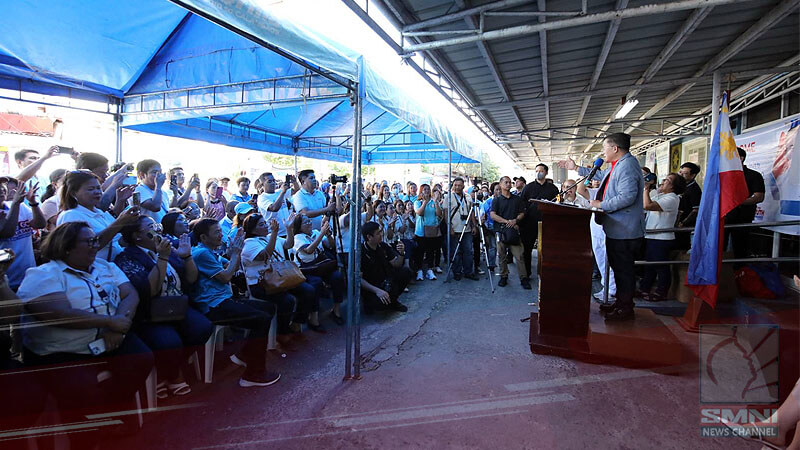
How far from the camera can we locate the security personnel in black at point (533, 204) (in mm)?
5555

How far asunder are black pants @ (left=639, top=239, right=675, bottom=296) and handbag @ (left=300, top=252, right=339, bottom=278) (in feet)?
13.3

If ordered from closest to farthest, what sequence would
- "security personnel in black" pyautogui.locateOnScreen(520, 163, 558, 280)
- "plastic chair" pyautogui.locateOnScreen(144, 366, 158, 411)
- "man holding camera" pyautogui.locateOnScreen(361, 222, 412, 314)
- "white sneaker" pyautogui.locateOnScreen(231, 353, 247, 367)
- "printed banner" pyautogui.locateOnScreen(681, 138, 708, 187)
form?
"plastic chair" pyautogui.locateOnScreen(144, 366, 158, 411) → "white sneaker" pyautogui.locateOnScreen(231, 353, 247, 367) → "man holding camera" pyautogui.locateOnScreen(361, 222, 412, 314) → "security personnel in black" pyautogui.locateOnScreen(520, 163, 558, 280) → "printed banner" pyautogui.locateOnScreen(681, 138, 708, 187)

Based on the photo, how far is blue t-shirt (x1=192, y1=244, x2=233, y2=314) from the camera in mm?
2920

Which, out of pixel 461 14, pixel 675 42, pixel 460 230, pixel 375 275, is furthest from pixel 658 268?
pixel 461 14

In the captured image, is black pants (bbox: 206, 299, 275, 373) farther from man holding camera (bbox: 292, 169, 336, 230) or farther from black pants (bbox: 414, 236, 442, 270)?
black pants (bbox: 414, 236, 442, 270)

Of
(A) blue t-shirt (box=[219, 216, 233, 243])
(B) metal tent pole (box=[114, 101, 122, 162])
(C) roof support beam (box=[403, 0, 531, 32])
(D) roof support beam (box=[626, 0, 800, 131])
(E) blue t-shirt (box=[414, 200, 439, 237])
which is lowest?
(A) blue t-shirt (box=[219, 216, 233, 243])

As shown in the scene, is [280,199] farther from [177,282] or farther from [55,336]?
[55,336]

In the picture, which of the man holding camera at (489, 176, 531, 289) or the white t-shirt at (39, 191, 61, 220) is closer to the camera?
the white t-shirt at (39, 191, 61, 220)

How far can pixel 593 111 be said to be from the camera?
931 centimetres

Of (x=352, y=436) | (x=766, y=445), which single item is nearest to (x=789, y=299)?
(x=766, y=445)

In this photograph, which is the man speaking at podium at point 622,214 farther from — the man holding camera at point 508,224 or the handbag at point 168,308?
the handbag at point 168,308

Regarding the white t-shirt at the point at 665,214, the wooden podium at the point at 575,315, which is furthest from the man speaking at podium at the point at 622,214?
the white t-shirt at the point at 665,214

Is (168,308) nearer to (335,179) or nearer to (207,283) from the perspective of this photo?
(207,283)

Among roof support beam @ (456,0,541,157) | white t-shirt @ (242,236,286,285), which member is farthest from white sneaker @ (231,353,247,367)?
roof support beam @ (456,0,541,157)
